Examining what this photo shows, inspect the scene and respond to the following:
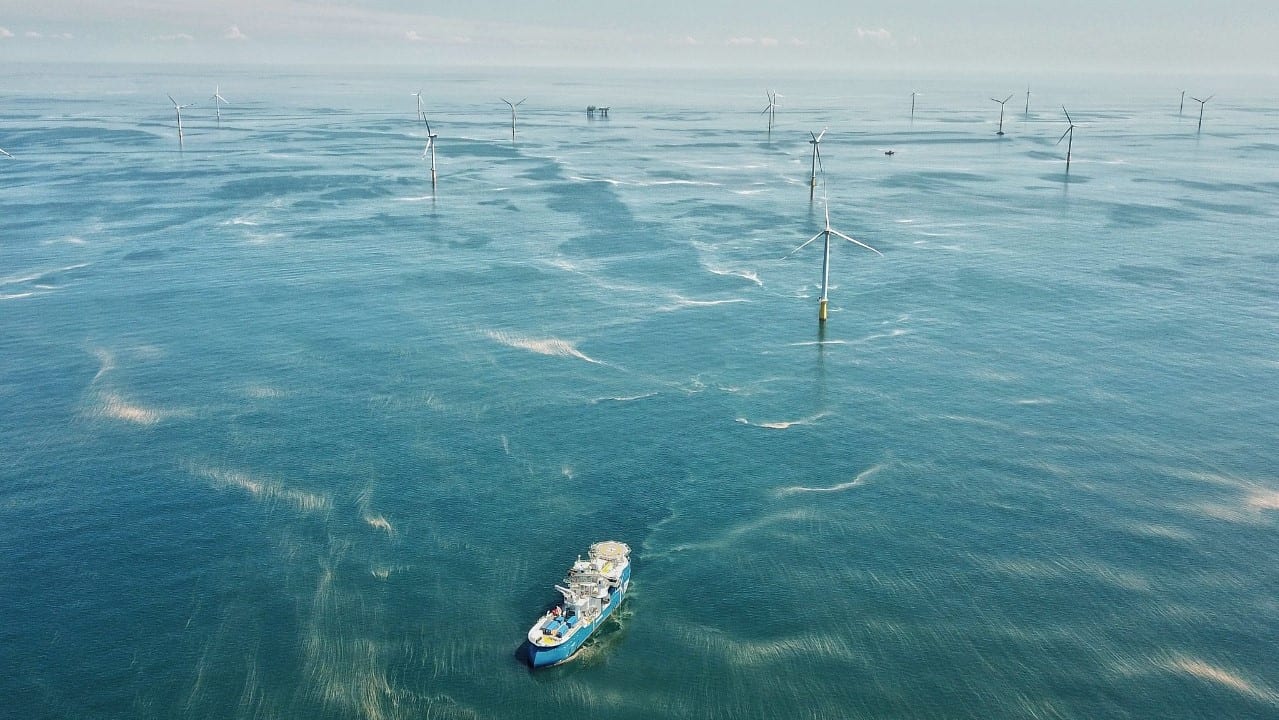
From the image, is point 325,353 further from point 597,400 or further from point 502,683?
point 502,683

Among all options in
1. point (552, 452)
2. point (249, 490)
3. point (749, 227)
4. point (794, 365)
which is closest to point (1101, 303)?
point (794, 365)

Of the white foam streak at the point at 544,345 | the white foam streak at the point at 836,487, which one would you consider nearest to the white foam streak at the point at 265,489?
the white foam streak at the point at 544,345

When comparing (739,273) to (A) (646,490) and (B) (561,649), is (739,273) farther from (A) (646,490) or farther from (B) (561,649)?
(B) (561,649)

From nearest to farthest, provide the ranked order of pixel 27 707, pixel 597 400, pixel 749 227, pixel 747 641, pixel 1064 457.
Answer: pixel 27 707, pixel 747 641, pixel 1064 457, pixel 597 400, pixel 749 227

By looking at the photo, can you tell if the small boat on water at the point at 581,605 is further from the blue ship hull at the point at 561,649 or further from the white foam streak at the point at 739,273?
the white foam streak at the point at 739,273

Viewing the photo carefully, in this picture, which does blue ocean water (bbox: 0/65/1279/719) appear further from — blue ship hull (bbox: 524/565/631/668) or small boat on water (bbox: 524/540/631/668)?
small boat on water (bbox: 524/540/631/668)

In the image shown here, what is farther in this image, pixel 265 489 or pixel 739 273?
pixel 739 273

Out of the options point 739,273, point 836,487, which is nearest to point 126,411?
point 836,487

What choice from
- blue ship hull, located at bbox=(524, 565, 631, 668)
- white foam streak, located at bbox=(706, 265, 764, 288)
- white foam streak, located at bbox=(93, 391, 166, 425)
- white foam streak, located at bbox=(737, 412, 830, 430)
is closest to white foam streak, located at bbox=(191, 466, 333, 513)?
white foam streak, located at bbox=(93, 391, 166, 425)

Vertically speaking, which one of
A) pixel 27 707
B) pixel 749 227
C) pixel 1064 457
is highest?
pixel 749 227
